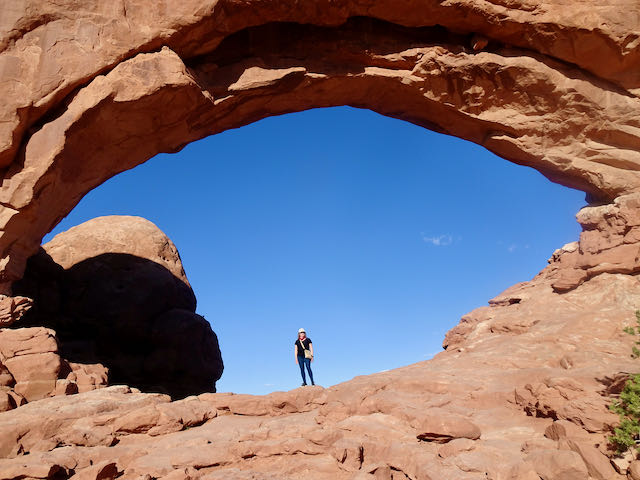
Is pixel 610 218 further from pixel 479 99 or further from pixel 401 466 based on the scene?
pixel 401 466

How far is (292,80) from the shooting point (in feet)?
47.6

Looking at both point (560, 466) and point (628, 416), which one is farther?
point (628, 416)

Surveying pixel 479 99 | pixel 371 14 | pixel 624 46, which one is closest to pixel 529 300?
pixel 479 99

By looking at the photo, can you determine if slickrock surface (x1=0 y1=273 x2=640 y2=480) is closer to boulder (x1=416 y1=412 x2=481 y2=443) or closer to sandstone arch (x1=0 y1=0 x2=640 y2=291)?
boulder (x1=416 y1=412 x2=481 y2=443)

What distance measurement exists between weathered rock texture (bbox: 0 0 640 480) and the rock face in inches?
319

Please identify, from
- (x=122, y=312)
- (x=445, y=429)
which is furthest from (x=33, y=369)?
(x=122, y=312)

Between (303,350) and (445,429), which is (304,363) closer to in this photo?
(303,350)

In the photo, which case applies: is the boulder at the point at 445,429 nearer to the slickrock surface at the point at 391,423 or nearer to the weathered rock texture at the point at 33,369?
the slickrock surface at the point at 391,423

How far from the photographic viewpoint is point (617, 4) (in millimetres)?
13164

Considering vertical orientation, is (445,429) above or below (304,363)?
below

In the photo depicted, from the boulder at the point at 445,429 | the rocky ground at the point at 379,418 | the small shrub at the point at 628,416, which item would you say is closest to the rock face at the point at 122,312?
the rocky ground at the point at 379,418

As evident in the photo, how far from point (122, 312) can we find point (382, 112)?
14.1 meters

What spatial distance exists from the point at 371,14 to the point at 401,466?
475 inches

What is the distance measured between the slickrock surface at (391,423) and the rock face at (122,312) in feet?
32.3
